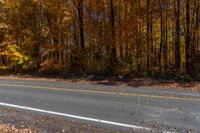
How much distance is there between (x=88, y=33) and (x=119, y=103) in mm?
17278

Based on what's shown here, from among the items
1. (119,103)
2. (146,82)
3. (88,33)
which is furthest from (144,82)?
(88,33)

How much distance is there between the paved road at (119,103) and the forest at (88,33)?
775 centimetres

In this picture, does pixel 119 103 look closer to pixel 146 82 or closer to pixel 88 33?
pixel 146 82

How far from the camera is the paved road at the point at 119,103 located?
9.23 m

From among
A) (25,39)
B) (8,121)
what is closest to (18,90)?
(8,121)

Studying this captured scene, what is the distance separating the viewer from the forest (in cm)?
2481

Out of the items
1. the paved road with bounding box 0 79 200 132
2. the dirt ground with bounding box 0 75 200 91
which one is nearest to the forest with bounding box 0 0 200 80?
the dirt ground with bounding box 0 75 200 91

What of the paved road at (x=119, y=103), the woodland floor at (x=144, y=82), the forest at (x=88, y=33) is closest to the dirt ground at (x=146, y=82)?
the woodland floor at (x=144, y=82)

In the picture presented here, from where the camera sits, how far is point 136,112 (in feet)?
33.8

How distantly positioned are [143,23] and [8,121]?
19608mm

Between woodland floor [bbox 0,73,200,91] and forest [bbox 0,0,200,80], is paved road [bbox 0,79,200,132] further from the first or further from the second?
forest [bbox 0,0,200,80]

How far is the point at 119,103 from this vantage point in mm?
11797

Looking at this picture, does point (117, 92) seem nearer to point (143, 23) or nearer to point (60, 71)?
point (60, 71)

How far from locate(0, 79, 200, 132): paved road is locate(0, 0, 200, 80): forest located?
775 centimetres
